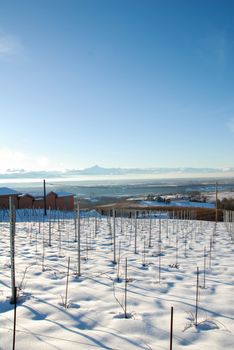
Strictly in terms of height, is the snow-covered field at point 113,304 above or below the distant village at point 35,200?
above

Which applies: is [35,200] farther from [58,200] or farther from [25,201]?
[58,200]

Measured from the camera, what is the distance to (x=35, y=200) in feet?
90.4

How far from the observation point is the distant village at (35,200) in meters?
25.4

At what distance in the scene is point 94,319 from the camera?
2.98 meters

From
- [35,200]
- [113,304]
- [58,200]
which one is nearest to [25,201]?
[35,200]

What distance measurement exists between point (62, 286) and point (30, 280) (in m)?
0.56

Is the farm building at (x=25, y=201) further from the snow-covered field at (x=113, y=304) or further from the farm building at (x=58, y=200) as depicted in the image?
the snow-covered field at (x=113, y=304)

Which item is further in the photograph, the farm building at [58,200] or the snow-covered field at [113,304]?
the farm building at [58,200]

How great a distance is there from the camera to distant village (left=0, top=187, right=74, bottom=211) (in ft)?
83.5

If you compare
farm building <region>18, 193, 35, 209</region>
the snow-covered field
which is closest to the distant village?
farm building <region>18, 193, 35, 209</region>

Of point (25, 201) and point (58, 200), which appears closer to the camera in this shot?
point (25, 201)

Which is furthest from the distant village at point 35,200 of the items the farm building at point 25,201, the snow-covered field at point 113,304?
the snow-covered field at point 113,304

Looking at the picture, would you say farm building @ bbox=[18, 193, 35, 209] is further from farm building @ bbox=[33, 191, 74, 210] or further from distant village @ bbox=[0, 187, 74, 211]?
farm building @ bbox=[33, 191, 74, 210]

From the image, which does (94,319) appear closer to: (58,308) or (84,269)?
(58,308)
